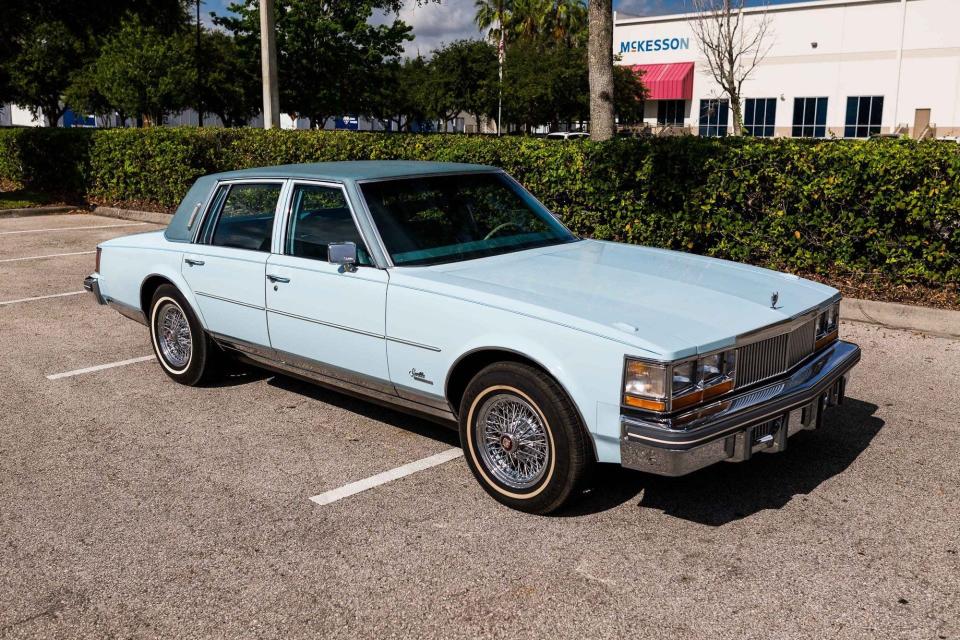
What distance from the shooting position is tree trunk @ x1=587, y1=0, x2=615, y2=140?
438 inches

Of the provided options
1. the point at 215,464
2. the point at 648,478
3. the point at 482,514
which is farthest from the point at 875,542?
the point at 215,464

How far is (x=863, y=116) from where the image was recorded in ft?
159

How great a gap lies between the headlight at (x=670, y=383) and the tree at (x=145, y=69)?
49101mm

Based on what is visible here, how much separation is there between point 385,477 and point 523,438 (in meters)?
0.95

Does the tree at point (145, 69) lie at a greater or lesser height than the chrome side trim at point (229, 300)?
greater

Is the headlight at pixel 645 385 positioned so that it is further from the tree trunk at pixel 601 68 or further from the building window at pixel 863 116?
the building window at pixel 863 116

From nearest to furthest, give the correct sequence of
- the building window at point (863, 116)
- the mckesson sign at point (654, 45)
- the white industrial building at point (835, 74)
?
the white industrial building at point (835, 74) → the building window at point (863, 116) → the mckesson sign at point (654, 45)

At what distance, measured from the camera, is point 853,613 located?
11.3ft

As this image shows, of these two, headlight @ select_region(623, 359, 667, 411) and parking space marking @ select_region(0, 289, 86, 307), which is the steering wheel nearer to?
headlight @ select_region(623, 359, 667, 411)

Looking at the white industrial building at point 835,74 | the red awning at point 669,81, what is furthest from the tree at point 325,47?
the red awning at point 669,81

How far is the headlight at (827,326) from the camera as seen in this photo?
15.6 feet

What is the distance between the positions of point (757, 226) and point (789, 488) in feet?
18.1

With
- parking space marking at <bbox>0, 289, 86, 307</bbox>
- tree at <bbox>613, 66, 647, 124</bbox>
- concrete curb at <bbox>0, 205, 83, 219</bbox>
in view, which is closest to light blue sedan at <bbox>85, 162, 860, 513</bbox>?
parking space marking at <bbox>0, 289, 86, 307</bbox>

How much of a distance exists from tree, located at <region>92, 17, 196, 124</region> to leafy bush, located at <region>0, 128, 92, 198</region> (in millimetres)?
27893
